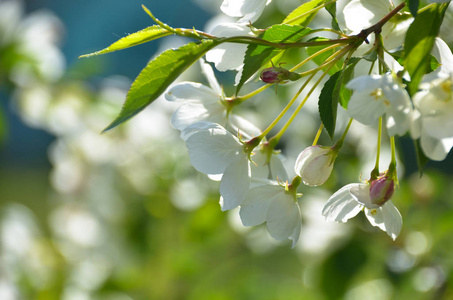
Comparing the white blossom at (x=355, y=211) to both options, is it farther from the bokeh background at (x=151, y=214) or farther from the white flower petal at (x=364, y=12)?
the bokeh background at (x=151, y=214)

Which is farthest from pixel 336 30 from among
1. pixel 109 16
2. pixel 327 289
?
pixel 109 16

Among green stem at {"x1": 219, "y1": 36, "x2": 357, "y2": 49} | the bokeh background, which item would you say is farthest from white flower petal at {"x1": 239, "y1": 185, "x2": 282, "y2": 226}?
the bokeh background

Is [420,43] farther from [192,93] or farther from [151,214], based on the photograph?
[151,214]

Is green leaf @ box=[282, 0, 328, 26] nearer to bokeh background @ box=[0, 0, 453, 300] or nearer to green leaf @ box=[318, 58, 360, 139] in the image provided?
green leaf @ box=[318, 58, 360, 139]

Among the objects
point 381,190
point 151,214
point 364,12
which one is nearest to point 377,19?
point 364,12

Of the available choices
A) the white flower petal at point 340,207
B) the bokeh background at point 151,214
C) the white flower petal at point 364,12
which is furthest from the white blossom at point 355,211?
the bokeh background at point 151,214
